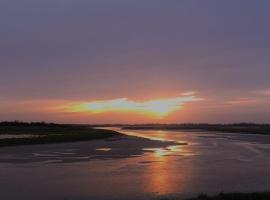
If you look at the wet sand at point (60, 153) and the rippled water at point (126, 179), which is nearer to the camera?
the rippled water at point (126, 179)

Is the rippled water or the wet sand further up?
the wet sand

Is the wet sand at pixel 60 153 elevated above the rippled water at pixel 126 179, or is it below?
above

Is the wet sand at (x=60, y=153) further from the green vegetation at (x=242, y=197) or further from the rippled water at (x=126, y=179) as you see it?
the green vegetation at (x=242, y=197)

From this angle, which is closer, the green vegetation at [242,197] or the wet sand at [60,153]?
the green vegetation at [242,197]

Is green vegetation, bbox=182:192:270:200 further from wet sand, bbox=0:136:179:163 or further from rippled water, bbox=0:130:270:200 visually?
wet sand, bbox=0:136:179:163

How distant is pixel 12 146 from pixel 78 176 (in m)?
24.2

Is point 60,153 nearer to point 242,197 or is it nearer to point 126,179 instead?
point 126,179

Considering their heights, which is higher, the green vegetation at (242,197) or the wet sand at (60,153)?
the wet sand at (60,153)

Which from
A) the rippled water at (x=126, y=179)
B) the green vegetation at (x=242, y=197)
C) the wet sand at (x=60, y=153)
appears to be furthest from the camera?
the wet sand at (x=60, y=153)

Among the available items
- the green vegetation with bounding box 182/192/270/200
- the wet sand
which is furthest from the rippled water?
the wet sand

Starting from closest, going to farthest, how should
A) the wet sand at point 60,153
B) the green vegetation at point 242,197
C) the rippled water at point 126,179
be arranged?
the green vegetation at point 242,197
the rippled water at point 126,179
the wet sand at point 60,153

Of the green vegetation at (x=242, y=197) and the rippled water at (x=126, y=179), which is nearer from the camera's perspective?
the green vegetation at (x=242, y=197)

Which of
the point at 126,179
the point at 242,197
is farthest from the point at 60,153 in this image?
the point at 242,197

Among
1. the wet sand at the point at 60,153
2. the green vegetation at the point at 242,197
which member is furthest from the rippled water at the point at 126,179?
the wet sand at the point at 60,153
